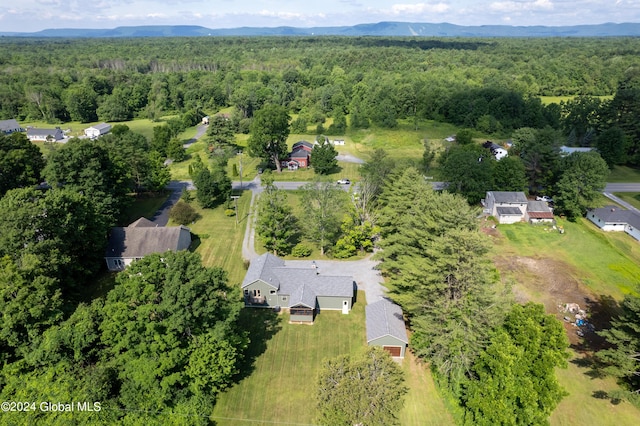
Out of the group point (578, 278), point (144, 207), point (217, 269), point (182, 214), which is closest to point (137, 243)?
point (182, 214)

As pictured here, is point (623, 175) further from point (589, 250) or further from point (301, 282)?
point (301, 282)

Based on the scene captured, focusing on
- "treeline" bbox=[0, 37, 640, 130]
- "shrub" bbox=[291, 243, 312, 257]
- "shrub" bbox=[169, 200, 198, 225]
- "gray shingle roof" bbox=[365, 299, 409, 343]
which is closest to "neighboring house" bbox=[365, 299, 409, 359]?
"gray shingle roof" bbox=[365, 299, 409, 343]

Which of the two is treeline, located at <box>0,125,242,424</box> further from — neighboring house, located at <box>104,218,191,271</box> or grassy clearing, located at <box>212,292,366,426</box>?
neighboring house, located at <box>104,218,191,271</box>

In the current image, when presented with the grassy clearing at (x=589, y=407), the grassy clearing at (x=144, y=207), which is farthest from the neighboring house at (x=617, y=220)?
the grassy clearing at (x=144, y=207)

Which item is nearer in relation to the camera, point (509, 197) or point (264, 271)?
point (264, 271)

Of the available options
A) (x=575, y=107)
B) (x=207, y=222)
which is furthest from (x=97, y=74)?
(x=575, y=107)
